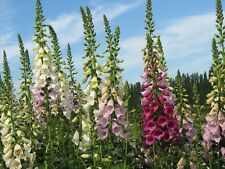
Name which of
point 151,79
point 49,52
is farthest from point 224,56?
point 49,52

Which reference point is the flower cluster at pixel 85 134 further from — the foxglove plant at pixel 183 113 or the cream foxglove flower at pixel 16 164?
the foxglove plant at pixel 183 113

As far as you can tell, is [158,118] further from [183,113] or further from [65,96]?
[65,96]

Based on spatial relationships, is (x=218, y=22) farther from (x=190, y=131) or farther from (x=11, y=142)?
(x=11, y=142)

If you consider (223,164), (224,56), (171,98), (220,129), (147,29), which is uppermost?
(147,29)

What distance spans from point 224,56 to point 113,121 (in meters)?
2.02

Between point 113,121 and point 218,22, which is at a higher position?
point 218,22

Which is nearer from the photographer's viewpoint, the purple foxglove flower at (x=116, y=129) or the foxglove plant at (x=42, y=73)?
the purple foxglove flower at (x=116, y=129)

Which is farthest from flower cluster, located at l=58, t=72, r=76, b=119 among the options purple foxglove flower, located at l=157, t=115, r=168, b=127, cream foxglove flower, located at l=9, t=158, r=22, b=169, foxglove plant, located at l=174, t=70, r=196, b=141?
purple foxglove flower, located at l=157, t=115, r=168, b=127

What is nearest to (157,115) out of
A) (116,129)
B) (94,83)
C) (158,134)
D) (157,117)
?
(157,117)

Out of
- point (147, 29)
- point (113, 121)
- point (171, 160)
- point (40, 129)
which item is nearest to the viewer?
point (171, 160)

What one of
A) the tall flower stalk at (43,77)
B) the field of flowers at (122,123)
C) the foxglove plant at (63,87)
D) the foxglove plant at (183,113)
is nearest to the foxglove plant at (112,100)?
the field of flowers at (122,123)

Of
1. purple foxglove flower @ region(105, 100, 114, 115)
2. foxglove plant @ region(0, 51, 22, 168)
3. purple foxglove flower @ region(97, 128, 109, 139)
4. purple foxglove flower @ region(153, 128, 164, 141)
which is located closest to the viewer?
purple foxglove flower @ region(153, 128, 164, 141)

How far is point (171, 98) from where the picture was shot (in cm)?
781

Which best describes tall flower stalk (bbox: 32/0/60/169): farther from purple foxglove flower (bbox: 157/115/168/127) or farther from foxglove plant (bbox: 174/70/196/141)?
purple foxglove flower (bbox: 157/115/168/127)
